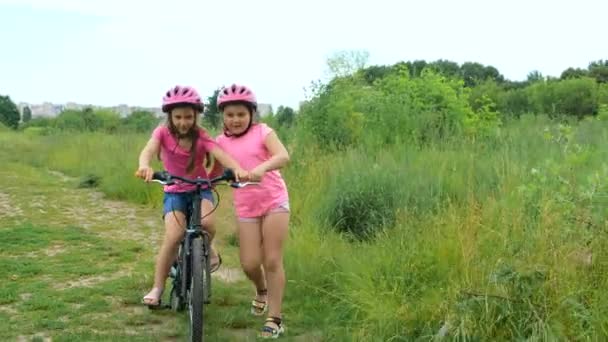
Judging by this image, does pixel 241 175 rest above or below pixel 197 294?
above

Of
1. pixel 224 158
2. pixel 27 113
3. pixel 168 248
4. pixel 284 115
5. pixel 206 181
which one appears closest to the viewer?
pixel 206 181

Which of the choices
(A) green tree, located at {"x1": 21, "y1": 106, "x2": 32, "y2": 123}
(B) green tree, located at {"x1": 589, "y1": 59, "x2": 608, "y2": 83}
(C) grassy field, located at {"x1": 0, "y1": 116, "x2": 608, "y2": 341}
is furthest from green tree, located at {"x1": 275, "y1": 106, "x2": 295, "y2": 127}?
(A) green tree, located at {"x1": 21, "y1": 106, "x2": 32, "y2": 123}

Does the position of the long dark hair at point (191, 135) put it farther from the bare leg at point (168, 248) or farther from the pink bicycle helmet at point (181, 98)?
the bare leg at point (168, 248)

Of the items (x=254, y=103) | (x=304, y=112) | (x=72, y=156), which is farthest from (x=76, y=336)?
(x=72, y=156)

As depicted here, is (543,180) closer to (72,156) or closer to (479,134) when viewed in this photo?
(479,134)

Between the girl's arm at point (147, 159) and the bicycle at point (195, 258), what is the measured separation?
5 cm

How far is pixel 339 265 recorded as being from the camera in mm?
5906

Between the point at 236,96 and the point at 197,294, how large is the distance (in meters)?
1.34

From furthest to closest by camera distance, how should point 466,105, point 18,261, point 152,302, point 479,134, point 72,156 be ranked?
point 72,156 → point 466,105 → point 479,134 → point 18,261 → point 152,302

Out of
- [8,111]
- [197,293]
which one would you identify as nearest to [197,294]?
[197,293]

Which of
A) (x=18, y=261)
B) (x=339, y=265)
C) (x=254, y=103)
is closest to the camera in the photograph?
(x=254, y=103)

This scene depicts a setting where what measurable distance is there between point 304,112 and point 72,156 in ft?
31.4

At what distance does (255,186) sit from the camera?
4738 millimetres

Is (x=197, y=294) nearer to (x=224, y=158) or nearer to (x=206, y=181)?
(x=206, y=181)
